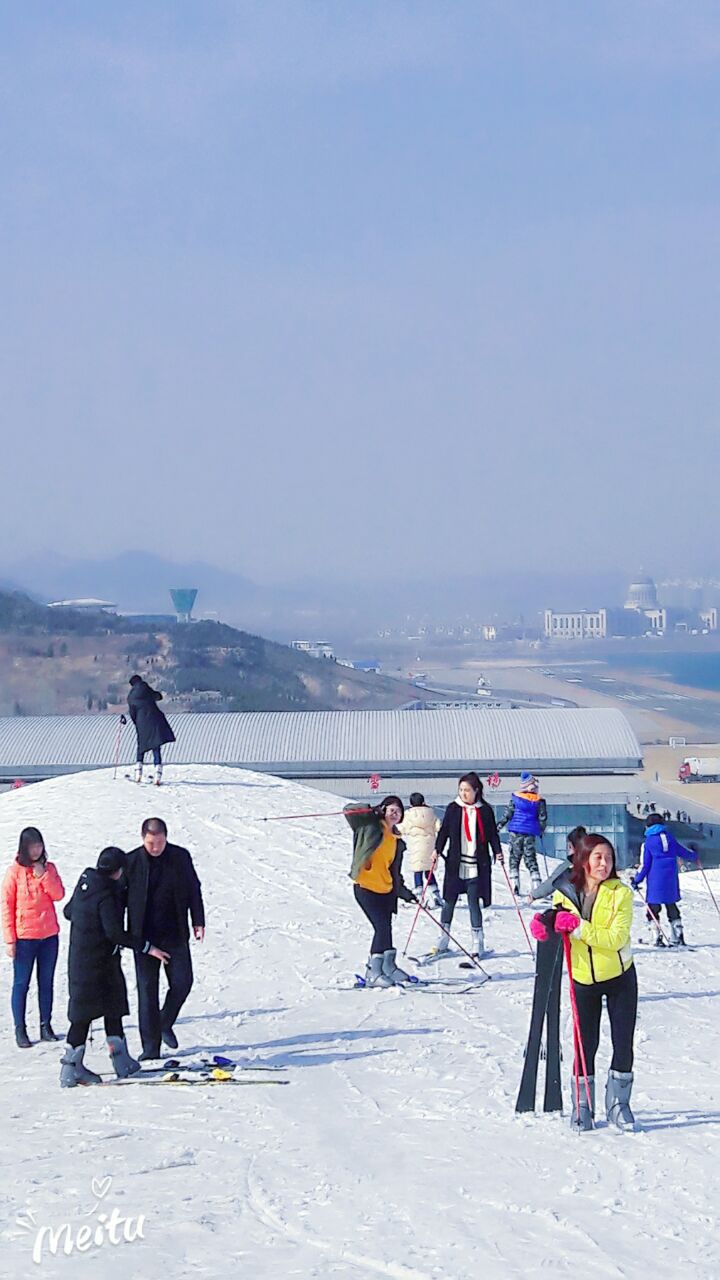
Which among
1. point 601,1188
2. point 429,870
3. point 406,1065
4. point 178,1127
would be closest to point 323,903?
point 429,870

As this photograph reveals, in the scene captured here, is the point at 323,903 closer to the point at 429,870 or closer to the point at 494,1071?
the point at 429,870

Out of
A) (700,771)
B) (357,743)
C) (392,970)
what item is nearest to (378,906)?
(392,970)

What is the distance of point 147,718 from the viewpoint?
1931 centimetres

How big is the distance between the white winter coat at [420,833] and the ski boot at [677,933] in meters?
2.69

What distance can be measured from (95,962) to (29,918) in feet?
4.69

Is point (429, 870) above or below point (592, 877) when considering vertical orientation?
below

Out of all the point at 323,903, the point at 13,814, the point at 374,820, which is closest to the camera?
the point at 374,820

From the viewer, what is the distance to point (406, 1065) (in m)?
9.15

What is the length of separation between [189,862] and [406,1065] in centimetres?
204

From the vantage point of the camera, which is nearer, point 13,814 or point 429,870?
point 429,870

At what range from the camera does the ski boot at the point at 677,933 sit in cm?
1418

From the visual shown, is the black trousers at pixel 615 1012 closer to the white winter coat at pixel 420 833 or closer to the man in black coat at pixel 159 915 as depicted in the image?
the man in black coat at pixel 159 915

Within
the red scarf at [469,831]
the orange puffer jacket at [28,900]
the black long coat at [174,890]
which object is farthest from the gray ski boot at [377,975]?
the orange puffer jacket at [28,900]

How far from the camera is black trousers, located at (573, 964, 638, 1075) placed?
7.41 metres
